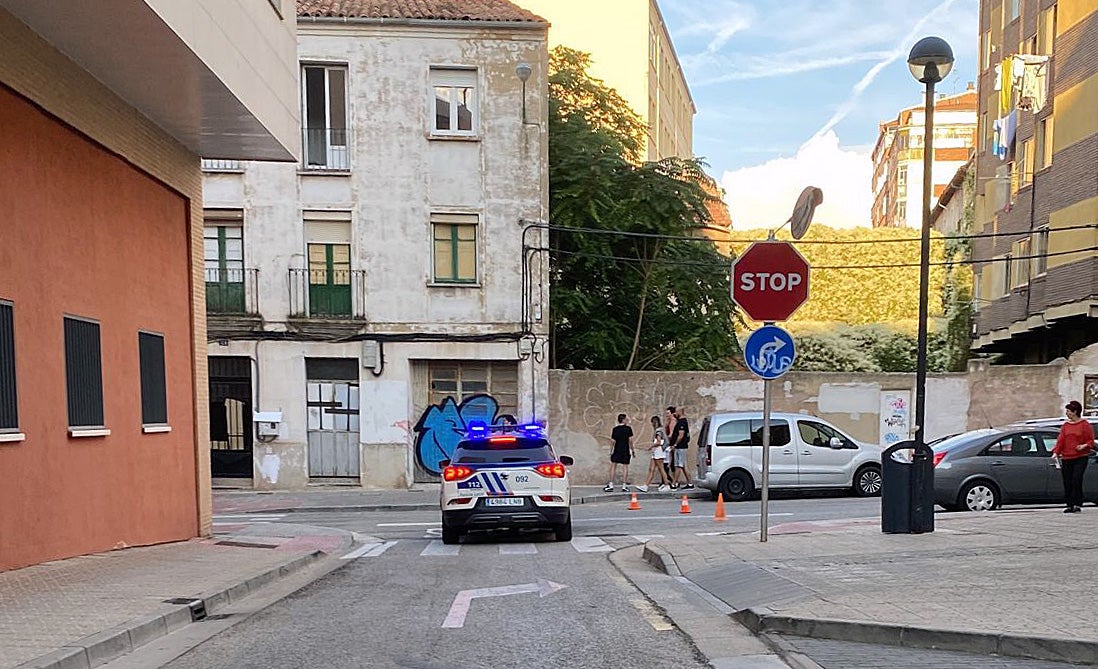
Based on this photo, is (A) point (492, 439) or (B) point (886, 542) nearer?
(B) point (886, 542)

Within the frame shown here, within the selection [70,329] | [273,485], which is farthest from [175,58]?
[273,485]

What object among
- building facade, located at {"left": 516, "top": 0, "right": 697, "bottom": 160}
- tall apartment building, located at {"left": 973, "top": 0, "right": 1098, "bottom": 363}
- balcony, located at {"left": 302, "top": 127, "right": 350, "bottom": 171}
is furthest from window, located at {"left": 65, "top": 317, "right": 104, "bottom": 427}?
building facade, located at {"left": 516, "top": 0, "right": 697, "bottom": 160}

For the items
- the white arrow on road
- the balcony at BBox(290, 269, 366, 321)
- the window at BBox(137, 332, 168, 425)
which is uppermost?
the balcony at BBox(290, 269, 366, 321)

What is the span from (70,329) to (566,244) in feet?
56.5

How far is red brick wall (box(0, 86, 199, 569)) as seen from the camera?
9.23 meters

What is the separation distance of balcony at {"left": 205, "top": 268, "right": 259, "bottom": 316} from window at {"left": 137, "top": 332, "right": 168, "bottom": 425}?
9.94 meters

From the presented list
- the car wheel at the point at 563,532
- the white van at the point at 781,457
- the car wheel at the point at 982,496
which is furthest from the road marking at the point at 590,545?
the car wheel at the point at 982,496

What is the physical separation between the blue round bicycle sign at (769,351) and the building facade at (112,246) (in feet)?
22.3

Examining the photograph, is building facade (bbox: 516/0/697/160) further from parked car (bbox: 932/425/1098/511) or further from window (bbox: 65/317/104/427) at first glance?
window (bbox: 65/317/104/427)

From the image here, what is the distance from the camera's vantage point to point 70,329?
10.3 metres

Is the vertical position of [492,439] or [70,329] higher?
[70,329]

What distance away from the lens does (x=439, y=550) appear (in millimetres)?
12734

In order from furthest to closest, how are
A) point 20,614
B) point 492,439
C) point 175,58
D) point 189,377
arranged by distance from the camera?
point 189,377
point 492,439
point 175,58
point 20,614

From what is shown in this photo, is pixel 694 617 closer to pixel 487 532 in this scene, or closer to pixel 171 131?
pixel 487 532
